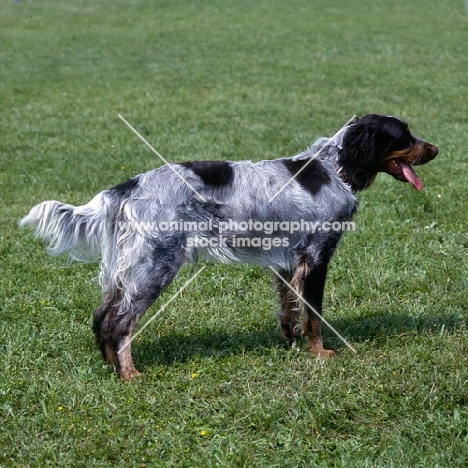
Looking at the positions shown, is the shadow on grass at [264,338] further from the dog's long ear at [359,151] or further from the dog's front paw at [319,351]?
the dog's long ear at [359,151]

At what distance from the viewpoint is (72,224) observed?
15.9ft

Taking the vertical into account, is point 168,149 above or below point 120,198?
below

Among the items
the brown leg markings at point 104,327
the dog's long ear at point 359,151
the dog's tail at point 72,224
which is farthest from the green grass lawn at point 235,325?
the dog's long ear at point 359,151

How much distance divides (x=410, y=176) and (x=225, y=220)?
1.35 m

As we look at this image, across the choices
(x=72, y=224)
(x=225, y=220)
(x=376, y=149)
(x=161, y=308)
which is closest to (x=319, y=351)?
(x=225, y=220)

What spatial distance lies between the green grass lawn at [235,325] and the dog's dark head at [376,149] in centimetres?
107

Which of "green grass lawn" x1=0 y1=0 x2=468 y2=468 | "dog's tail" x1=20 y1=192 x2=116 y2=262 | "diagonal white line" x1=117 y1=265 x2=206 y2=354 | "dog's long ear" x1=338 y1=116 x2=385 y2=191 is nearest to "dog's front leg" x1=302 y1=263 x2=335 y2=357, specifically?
"green grass lawn" x1=0 y1=0 x2=468 y2=468

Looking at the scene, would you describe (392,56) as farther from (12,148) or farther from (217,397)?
(217,397)

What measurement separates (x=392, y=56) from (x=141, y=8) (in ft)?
36.4

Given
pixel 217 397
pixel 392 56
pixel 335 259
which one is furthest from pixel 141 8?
pixel 217 397

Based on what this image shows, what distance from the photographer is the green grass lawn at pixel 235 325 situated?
4.10 m

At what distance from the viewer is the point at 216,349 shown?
5270mm

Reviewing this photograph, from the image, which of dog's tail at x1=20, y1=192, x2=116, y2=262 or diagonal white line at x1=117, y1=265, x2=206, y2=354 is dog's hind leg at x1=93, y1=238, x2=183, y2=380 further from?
dog's tail at x1=20, y1=192, x2=116, y2=262

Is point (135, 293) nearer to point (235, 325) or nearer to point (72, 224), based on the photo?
point (72, 224)
